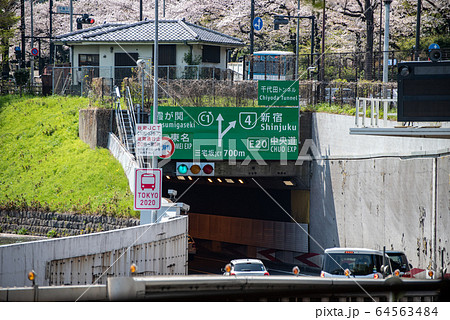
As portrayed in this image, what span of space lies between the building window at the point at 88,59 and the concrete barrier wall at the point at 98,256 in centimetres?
2710

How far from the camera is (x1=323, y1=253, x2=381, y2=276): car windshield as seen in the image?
19.8 meters

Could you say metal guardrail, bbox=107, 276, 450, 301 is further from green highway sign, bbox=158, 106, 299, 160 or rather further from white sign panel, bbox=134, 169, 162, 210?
green highway sign, bbox=158, 106, 299, 160

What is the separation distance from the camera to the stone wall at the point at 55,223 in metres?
28.0

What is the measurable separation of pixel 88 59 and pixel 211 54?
822 centimetres

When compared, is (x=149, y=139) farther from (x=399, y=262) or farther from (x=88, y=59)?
(x=88, y=59)

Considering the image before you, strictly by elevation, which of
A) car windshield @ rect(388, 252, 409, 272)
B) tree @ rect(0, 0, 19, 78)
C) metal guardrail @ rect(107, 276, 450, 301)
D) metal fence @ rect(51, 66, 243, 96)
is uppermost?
tree @ rect(0, 0, 19, 78)

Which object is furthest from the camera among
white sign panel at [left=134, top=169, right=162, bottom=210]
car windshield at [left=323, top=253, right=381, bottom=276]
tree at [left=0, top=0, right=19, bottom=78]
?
tree at [left=0, top=0, right=19, bottom=78]

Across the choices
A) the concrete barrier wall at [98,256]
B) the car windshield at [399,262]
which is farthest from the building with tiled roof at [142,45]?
the car windshield at [399,262]

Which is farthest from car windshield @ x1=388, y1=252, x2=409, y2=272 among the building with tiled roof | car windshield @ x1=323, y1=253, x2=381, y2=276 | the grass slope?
the building with tiled roof

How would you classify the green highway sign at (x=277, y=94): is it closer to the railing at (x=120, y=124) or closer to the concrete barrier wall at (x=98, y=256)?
the railing at (x=120, y=124)

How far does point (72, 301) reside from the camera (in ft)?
31.8

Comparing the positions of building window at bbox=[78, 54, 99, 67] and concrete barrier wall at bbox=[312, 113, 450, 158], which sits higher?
building window at bbox=[78, 54, 99, 67]

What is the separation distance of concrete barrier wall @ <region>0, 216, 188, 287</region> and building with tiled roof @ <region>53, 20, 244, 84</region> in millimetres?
25109

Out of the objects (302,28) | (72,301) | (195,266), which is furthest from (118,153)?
(302,28)
